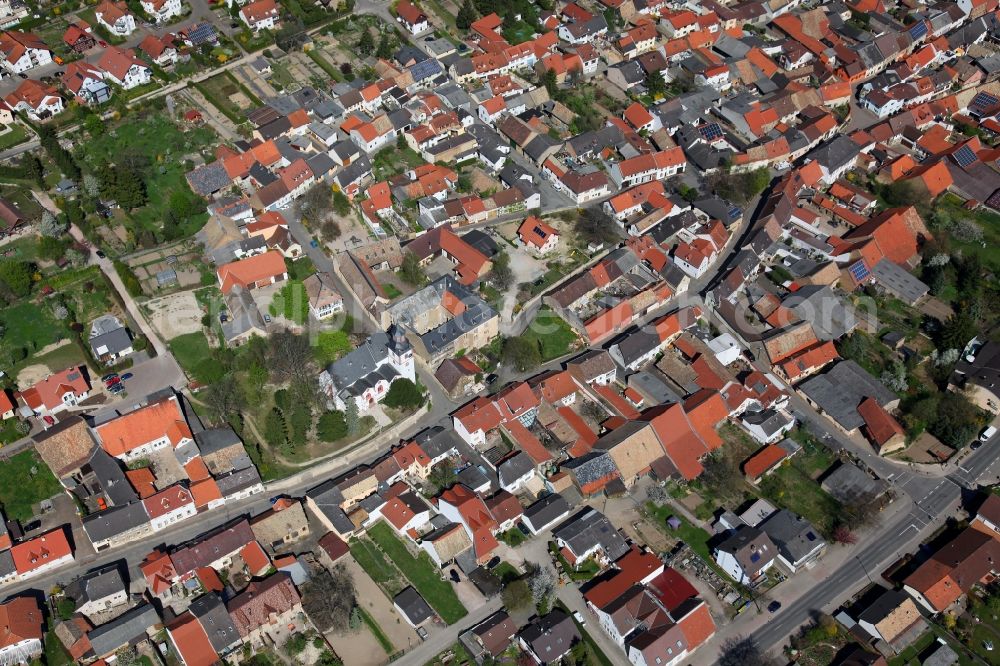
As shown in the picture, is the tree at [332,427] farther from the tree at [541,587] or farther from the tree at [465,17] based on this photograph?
the tree at [465,17]

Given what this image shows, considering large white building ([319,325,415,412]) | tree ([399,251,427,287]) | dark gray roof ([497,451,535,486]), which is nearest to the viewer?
dark gray roof ([497,451,535,486])

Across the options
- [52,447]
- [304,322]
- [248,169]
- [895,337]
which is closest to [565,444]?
[304,322]

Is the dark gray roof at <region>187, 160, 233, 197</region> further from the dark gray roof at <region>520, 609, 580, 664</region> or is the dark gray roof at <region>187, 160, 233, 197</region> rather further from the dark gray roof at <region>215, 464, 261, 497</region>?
the dark gray roof at <region>520, 609, 580, 664</region>

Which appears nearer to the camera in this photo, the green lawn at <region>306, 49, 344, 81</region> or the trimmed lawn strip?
the trimmed lawn strip

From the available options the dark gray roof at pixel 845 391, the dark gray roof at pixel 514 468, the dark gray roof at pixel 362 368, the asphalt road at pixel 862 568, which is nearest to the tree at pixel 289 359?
the dark gray roof at pixel 362 368

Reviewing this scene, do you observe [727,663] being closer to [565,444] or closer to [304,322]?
[565,444]

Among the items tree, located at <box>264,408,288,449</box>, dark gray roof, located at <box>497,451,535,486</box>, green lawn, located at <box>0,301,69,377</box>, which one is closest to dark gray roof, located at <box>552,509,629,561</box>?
dark gray roof, located at <box>497,451,535,486</box>

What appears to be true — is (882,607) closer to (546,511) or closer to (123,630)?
(546,511)

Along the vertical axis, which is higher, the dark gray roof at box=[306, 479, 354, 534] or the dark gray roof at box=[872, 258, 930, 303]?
the dark gray roof at box=[306, 479, 354, 534]
